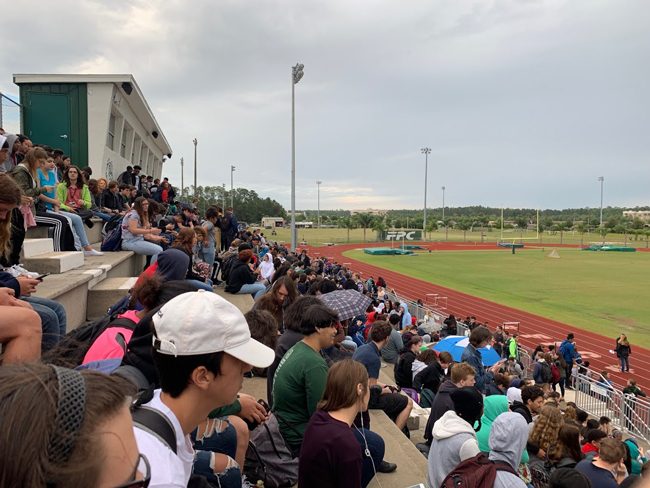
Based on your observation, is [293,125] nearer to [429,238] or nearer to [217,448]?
[217,448]

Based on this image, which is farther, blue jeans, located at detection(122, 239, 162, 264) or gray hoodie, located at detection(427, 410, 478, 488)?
blue jeans, located at detection(122, 239, 162, 264)

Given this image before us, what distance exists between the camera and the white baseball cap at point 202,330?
2.12 metres

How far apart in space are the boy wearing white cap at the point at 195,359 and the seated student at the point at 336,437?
118cm

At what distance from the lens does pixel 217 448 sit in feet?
11.1

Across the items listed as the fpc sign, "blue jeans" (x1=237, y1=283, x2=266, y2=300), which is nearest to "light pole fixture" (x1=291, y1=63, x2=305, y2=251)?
"blue jeans" (x1=237, y1=283, x2=266, y2=300)

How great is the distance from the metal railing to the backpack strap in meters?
13.9

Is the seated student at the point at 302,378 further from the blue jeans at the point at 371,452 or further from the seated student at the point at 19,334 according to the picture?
the seated student at the point at 19,334

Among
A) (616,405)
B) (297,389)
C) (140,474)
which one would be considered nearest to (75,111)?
(297,389)

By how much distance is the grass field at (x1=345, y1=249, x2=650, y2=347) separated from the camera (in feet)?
94.0

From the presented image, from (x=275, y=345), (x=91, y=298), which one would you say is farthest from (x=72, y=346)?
(x=91, y=298)

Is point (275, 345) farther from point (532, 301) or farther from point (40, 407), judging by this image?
point (532, 301)

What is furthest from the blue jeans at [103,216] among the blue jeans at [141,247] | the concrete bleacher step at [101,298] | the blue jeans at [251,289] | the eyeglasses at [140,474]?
the eyeglasses at [140,474]

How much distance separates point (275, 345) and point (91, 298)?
335 cm

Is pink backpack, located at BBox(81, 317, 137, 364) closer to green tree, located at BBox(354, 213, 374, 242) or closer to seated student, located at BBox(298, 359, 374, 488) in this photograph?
seated student, located at BBox(298, 359, 374, 488)
